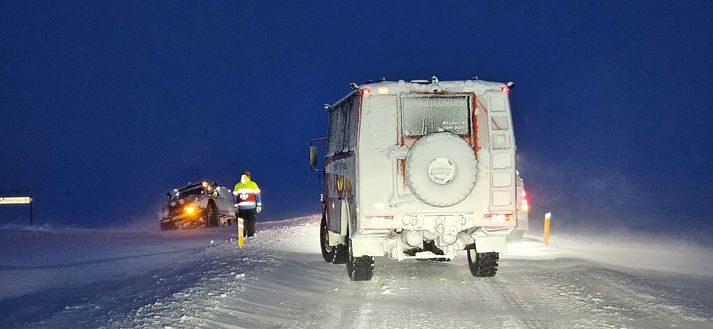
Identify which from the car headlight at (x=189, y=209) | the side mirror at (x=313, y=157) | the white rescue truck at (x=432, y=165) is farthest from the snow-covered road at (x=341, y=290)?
the car headlight at (x=189, y=209)

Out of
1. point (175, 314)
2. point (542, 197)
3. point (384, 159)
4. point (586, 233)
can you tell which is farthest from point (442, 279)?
point (542, 197)

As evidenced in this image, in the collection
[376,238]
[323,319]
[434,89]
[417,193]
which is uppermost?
[434,89]

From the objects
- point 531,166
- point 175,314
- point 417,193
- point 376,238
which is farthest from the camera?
point 531,166

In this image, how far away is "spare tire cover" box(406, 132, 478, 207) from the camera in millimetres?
10266

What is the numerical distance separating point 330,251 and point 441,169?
15.3 ft

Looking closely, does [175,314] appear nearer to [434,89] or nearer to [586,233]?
[434,89]

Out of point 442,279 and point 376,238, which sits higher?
point 376,238

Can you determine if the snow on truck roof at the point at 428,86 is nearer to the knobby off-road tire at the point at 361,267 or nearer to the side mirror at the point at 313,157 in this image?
the knobby off-road tire at the point at 361,267

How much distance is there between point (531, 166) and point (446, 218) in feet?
230

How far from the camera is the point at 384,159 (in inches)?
415

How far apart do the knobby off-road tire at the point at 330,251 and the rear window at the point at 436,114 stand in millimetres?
3383

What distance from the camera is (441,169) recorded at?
33.8 feet

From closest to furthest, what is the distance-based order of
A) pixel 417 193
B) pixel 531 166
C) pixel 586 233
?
pixel 417 193 → pixel 586 233 → pixel 531 166

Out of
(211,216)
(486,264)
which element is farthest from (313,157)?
(211,216)
